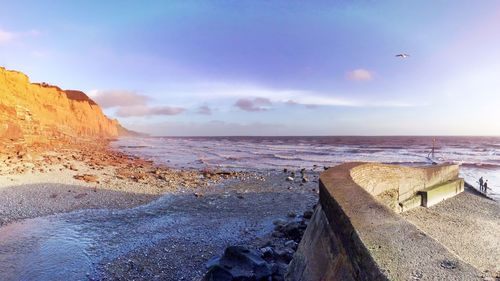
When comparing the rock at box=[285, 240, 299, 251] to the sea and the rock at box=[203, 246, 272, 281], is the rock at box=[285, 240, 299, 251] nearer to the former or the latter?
the rock at box=[203, 246, 272, 281]

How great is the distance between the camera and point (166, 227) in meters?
10.1

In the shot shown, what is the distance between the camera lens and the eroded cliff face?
32094mm

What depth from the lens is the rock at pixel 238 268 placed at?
565cm

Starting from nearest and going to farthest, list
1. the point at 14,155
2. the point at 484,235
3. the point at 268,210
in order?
the point at 484,235
the point at 268,210
the point at 14,155

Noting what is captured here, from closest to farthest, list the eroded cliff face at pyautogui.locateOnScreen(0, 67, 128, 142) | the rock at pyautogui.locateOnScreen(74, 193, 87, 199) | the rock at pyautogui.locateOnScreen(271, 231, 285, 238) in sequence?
the rock at pyautogui.locateOnScreen(271, 231, 285, 238) < the rock at pyautogui.locateOnScreen(74, 193, 87, 199) < the eroded cliff face at pyautogui.locateOnScreen(0, 67, 128, 142)

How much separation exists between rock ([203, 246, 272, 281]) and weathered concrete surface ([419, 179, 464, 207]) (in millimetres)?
8794

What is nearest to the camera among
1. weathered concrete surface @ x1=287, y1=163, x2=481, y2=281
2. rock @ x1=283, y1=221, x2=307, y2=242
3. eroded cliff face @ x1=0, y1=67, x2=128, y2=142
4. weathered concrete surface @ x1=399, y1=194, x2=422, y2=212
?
weathered concrete surface @ x1=287, y1=163, x2=481, y2=281

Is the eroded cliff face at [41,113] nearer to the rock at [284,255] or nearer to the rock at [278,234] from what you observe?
the rock at [278,234]

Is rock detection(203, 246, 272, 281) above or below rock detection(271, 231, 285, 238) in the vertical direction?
above

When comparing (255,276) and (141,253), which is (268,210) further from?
(255,276)

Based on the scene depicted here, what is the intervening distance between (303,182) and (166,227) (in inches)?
410

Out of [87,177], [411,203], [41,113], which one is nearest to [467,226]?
[411,203]

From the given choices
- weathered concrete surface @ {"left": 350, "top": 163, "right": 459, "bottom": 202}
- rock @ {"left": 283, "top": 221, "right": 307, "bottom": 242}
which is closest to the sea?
weathered concrete surface @ {"left": 350, "top": 163, "right": 459, "bottom": 202}

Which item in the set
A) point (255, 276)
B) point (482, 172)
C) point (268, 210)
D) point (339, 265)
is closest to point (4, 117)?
point (268, 210)
